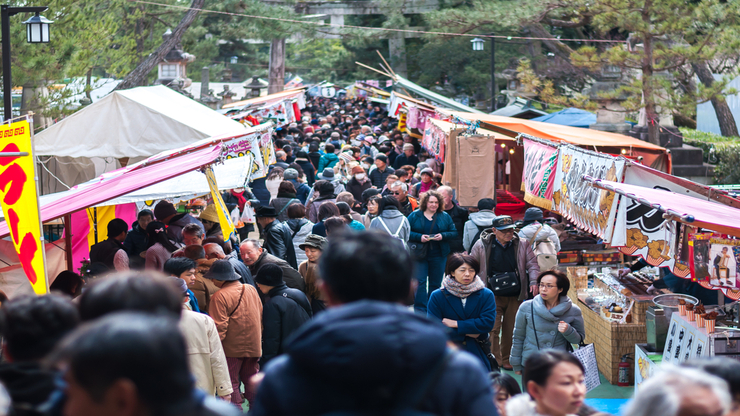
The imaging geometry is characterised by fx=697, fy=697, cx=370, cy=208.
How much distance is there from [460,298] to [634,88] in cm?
937

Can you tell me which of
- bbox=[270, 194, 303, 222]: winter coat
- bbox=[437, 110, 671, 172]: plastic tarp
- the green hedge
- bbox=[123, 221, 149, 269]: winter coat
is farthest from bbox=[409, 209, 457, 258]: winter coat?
the green hedge

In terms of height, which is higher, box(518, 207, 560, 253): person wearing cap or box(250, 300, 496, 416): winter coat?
box(250, 300, 496, 416): winter coat

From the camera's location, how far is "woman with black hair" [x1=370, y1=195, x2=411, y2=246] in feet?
25.9

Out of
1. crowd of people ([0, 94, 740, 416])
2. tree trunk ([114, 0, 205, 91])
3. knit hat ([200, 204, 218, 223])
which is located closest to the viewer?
crowd of people ([0, 94, 740, 416])

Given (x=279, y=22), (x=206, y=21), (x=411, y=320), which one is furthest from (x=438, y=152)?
(x=206, y=21)

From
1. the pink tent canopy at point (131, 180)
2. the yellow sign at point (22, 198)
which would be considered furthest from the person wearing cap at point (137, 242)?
the yellow sign at point (22, 198)

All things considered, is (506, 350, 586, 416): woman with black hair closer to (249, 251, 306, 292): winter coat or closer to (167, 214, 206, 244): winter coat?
(249, 251, 306, 292): winter coat

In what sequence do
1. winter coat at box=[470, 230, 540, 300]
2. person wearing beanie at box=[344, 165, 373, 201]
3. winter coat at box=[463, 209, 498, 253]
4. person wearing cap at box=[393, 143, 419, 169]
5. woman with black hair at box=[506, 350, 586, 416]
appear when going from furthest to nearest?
person wearing cap at box=[393, 143, 419, 169], person wearing beanie at box=[344, 165, 373, 201], winter coat at box=[463, 209, 498, 253], winter coat at box=[470, 230, 540, 300], woman with black hair at box=[506, 350, 586, 416]

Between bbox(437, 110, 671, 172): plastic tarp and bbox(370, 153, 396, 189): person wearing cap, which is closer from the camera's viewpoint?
bbox(437, 110, 671, 172): plastic tarp

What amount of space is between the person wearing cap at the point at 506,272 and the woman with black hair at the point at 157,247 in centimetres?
307

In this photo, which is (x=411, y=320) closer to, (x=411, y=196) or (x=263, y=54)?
(x=411, y=196)

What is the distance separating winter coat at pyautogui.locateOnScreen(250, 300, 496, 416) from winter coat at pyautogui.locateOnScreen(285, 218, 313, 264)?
6001mm

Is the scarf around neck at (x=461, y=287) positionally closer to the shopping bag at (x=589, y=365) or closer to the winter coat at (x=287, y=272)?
the shopping bag at (x=589, y=365)

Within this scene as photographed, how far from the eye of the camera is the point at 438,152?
1354 centimetres
